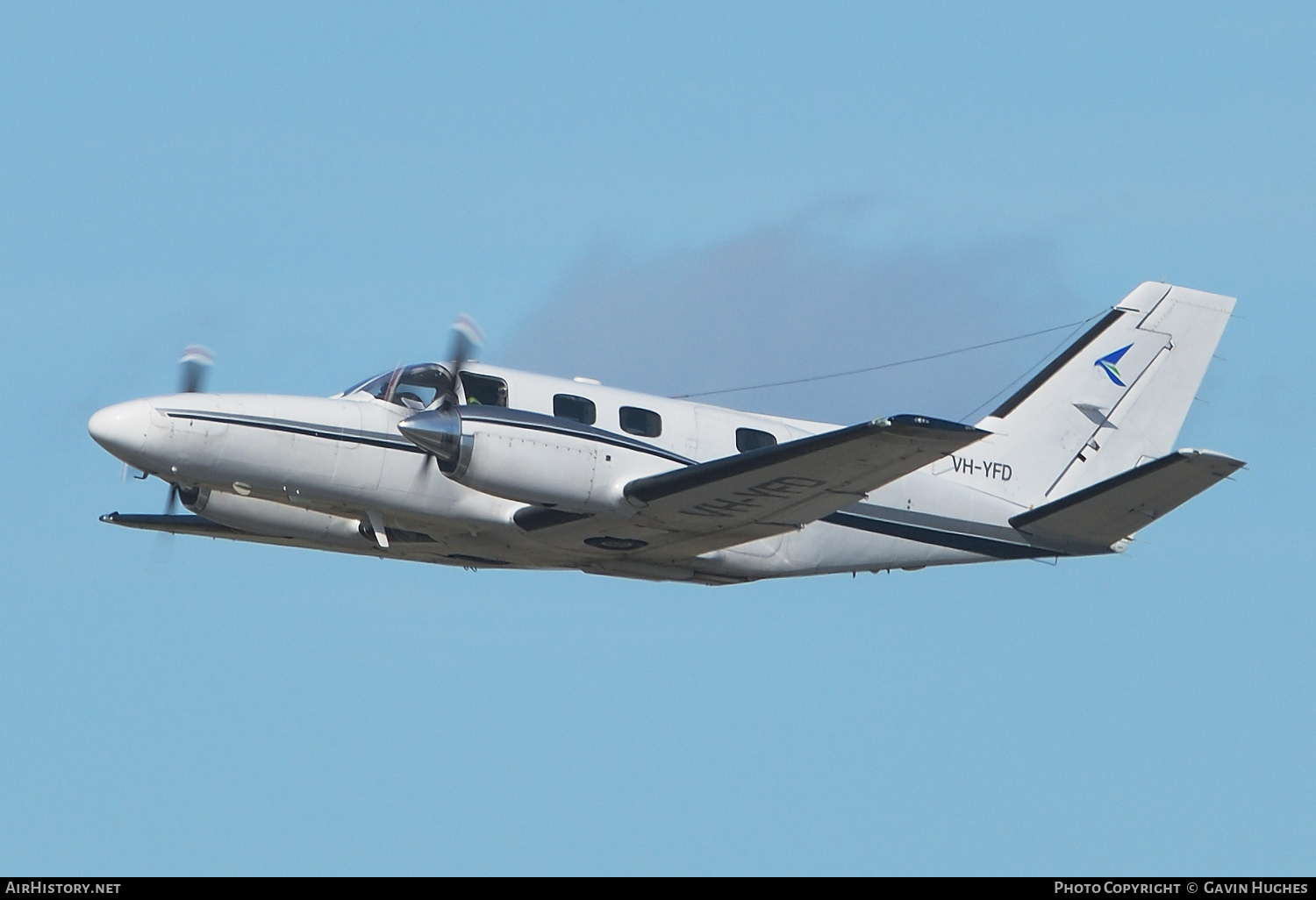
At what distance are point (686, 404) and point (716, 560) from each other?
1.96 m

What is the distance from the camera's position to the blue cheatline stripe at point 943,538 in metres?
22.4

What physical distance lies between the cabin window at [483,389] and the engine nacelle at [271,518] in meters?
2.92

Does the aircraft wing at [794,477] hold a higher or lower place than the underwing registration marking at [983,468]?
lower

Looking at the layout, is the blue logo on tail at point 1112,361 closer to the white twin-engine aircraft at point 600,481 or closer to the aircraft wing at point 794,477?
the white twin-engine aircraft at point 600,481

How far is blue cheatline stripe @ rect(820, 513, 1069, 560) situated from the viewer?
73.5ft

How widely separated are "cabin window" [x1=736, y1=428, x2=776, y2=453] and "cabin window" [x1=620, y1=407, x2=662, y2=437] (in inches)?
46.4

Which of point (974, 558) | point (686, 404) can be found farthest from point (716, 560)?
point (974, 558)

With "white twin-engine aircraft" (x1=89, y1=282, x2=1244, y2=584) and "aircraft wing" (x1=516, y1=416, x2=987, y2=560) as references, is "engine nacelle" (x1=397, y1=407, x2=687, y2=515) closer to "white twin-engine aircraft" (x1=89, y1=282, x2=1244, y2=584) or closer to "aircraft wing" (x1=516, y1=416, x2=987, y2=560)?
"white twin-engine aircraft" (x1=89, y1=282, x2=1244, y2=584)

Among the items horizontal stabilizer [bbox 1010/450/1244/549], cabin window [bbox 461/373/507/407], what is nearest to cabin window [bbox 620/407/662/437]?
cabin window [bbox 461/373/507/407]

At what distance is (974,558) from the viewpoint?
23234 millimetres

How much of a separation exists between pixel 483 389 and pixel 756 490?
334 cm

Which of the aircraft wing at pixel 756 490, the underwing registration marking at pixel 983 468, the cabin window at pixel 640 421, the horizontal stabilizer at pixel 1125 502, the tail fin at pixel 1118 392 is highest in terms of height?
the tail fin at pixel 1118 392

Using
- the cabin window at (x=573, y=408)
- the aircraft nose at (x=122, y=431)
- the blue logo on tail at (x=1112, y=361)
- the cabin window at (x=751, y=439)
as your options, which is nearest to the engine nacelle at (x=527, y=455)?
the cabin window at (x=573, y=408)
